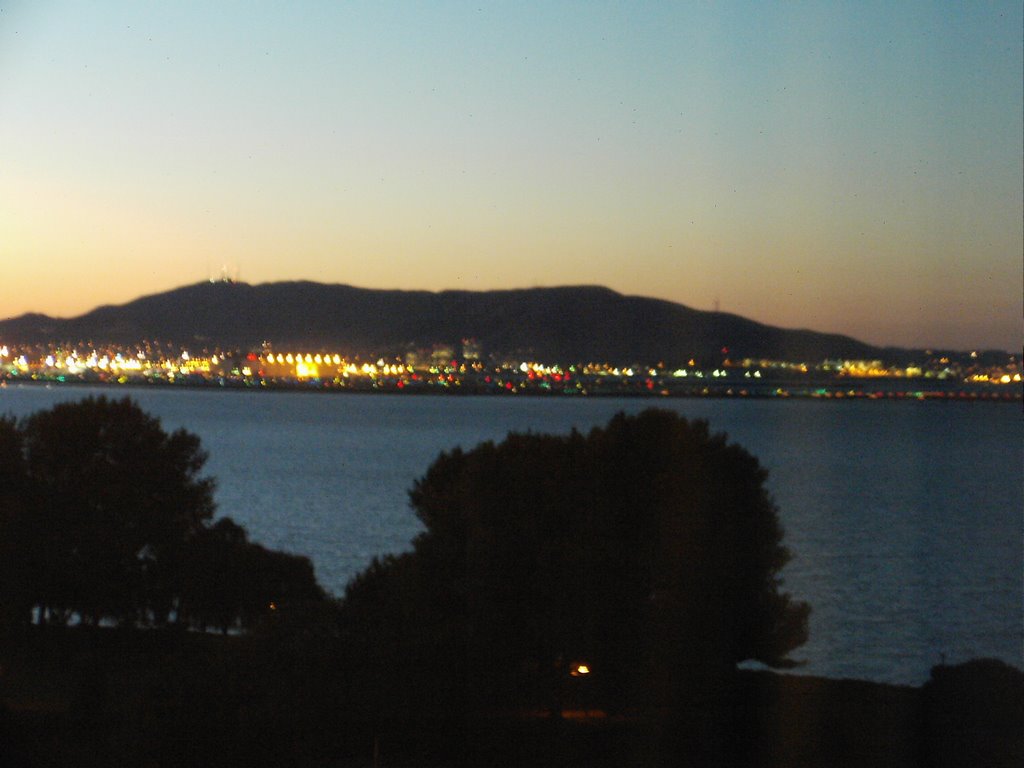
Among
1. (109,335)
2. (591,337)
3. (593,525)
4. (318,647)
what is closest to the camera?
(318,647)

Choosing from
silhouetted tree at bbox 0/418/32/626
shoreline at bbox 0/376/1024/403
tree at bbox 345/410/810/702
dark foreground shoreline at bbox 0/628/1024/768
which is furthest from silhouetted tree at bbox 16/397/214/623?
shoreline at bbox 0/376/1024/403

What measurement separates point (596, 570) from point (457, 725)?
2.00m

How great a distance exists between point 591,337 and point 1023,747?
179 ft

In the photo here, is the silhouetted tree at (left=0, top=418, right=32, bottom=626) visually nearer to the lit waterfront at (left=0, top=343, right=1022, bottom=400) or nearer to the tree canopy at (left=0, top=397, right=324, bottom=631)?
the tree canopy at (left=0, top=397, right=324, bottom=631)

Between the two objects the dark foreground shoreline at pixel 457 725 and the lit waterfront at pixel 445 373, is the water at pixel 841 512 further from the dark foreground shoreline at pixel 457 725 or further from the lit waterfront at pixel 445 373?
the dark foreground shoreline at pixel 457 725

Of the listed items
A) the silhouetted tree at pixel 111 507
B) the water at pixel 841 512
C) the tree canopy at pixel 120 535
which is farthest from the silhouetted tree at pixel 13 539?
the water at pixel 841 512

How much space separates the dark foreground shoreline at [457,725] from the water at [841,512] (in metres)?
2.81

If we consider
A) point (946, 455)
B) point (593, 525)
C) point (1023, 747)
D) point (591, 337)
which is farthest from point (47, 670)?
point (591, 337)

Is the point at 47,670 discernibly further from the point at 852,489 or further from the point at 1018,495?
the point at 852,489

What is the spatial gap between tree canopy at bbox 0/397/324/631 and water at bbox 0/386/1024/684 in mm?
3310

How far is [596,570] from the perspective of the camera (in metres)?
9.53

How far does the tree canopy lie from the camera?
12.3m

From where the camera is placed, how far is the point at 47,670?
10609 mm

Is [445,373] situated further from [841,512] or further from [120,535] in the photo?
[120,535]
